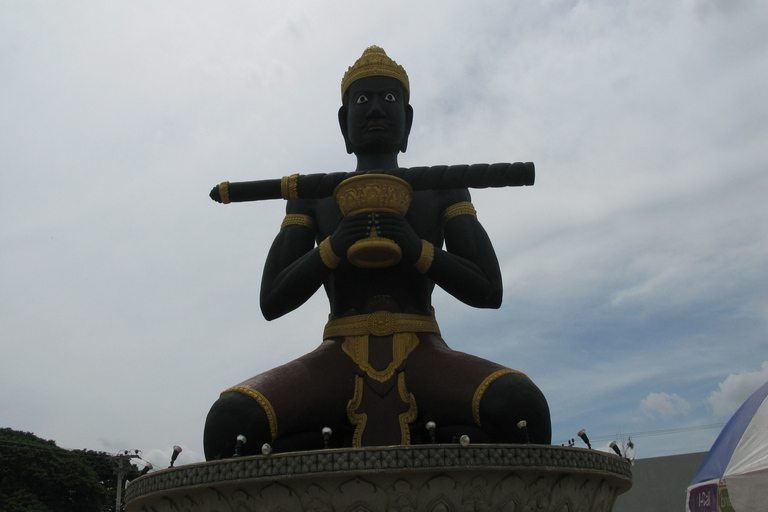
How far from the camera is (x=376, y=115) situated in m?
6.05

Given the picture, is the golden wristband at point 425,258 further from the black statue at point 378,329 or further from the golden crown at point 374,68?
the golden crown at point 374,68

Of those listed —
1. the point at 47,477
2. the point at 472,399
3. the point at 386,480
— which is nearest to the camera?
the point at 386,480

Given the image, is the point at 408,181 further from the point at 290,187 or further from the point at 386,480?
the point at 386,480

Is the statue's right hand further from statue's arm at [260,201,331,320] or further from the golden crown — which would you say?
the golden crown

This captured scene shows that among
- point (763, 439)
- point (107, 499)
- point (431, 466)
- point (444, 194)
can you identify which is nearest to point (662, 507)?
point (763, 439)

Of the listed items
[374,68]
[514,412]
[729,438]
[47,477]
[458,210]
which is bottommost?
[514,412]

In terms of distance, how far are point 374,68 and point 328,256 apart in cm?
188

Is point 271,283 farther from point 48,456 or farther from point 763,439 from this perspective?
point 48,456

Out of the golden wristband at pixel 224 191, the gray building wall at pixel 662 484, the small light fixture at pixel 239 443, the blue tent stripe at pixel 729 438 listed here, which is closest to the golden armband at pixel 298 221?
the golden wristband at pixel 224 191

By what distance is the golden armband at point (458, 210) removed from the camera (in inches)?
232

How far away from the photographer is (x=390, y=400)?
200 inches

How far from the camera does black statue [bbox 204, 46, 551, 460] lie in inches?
186

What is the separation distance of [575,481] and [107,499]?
96.2 feet

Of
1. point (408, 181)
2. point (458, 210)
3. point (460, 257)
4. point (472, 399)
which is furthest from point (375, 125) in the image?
point (472, 399)
